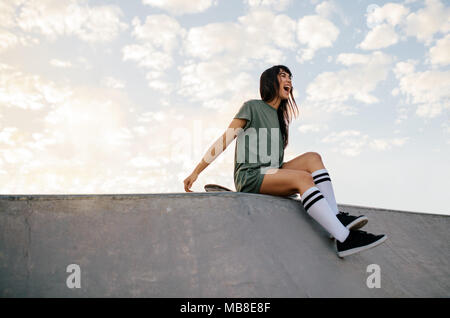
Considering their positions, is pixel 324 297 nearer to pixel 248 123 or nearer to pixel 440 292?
pixel 440 292

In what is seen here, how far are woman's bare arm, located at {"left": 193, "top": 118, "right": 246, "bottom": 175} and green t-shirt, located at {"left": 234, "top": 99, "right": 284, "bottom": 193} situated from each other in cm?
7

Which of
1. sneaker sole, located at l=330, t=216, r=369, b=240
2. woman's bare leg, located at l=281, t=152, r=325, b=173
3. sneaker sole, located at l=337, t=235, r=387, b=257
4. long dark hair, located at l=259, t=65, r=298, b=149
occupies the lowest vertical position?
sneaker sole, located at l=337, t=235, r=387, b=257

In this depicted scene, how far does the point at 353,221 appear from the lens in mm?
3369

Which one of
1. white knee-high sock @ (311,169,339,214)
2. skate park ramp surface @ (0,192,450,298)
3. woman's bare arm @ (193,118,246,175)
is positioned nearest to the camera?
skate park ramp surface @ (0,192,450,298)

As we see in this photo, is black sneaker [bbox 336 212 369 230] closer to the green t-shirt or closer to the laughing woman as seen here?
the laughing woman

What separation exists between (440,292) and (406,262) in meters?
0.52

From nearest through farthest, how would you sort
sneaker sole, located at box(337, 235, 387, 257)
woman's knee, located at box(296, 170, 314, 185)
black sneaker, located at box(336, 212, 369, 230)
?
1. sneaker sole, located at box(337, 235, 387, 257)
2. black sneaker, located at box(336, 212, 369, 230)
3. woman's knee, located at box(296, 170, 314, 185)

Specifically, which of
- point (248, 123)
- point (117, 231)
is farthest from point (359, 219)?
point (117, 231)

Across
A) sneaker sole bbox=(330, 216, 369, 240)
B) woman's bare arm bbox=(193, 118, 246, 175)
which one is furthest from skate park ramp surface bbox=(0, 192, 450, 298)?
woman's bare arm bbox=(193, 118, 246, 175)

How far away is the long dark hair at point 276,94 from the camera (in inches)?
172

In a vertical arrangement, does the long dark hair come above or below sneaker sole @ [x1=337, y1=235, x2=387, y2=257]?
above

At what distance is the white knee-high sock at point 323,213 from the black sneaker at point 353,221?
69mm

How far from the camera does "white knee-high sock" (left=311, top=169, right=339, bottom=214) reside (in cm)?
378
